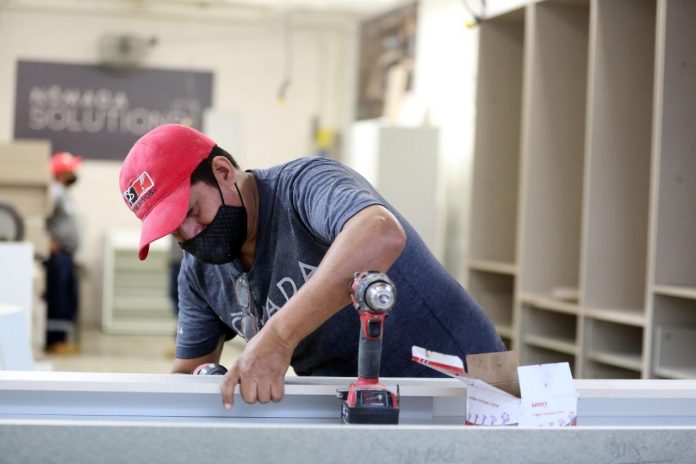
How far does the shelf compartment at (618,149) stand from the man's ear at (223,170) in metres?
2.79

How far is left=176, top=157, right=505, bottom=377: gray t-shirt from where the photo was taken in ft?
5.95

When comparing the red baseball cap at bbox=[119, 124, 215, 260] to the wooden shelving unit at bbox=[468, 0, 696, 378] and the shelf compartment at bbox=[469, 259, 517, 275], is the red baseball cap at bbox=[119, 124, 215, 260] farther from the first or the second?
the shelf compartment at bbox=[469, 259, 517, 275]

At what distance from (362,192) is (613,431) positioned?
545mm

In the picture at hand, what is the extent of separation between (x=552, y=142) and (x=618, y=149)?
579mm

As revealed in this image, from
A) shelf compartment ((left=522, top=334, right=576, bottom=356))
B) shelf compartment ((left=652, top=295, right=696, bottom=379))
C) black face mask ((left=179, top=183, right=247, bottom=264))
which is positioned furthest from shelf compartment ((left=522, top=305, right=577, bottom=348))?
black face mask ((left=179, top=183, right=247, bottom=264))

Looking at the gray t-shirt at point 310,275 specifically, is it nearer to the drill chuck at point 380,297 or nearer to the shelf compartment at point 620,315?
the drill chuck at point 380,297

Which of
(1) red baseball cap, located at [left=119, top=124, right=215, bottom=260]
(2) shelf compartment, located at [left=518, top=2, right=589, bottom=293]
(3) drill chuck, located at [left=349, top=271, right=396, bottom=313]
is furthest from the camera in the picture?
(2) shelf compartment, located at [left=518, top=2, right=589, bottom=293]

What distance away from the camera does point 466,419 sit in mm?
1378

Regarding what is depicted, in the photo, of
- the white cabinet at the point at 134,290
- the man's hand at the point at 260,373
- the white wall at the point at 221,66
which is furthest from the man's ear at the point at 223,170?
the white wall at the point at 221,66

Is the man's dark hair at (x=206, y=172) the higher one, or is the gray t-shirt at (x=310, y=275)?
the man's dark hair at (x=206, y=172)

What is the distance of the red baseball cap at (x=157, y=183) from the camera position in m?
1.66

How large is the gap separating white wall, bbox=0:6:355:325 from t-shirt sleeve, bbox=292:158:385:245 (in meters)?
8.06

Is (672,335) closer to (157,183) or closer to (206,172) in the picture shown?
(206,172)

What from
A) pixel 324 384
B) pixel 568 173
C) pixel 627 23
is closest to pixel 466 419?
pixel 324 384
